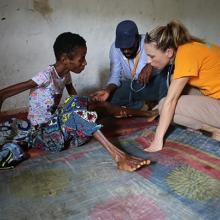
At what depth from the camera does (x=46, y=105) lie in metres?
1.82

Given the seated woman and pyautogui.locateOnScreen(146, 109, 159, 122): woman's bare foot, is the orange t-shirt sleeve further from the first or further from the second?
pyautogui.locateOnScreen(146, 109, 159, 122): woman's bare foot

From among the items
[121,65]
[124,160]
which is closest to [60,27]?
[121,65]

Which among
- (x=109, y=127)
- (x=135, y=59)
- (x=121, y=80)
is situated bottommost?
(x=109, y=127)

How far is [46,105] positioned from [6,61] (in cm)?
99

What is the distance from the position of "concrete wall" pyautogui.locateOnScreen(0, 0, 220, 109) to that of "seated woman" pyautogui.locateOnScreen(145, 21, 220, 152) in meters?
1.27

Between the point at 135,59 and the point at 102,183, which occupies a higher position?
the point at 135,59

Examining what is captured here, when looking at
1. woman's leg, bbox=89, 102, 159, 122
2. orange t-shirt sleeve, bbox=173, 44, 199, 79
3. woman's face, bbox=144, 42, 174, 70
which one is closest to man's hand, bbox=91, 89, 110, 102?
woman's leg, bbox=89, 102, 159, 122

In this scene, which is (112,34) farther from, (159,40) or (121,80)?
(159,40)

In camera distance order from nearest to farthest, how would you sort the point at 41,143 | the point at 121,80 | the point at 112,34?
1. the point at 41,143
2. the point at 121,80
3. the point at 112,34

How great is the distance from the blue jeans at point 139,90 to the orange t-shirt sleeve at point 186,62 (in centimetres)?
75

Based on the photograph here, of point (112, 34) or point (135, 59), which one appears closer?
point (135, 59)

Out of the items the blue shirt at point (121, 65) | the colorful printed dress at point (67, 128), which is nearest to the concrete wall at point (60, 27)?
the blue shirt at point (121, 65)

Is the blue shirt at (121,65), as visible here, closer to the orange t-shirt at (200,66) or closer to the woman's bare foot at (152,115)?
the woman's bare foot at (152,115)

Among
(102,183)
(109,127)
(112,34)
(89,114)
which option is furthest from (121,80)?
(102,183)
